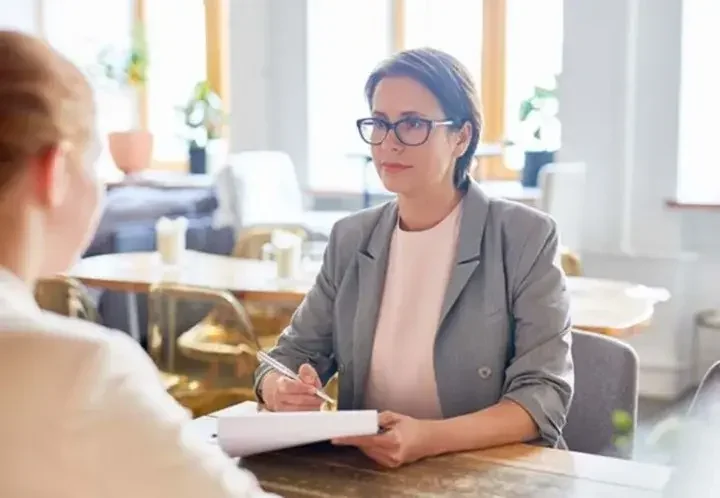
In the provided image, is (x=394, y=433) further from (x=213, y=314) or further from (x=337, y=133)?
(x=337, y=133)

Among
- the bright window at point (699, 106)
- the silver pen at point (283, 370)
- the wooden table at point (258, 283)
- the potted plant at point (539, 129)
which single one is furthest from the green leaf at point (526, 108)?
the silver pen at point (283, 370)

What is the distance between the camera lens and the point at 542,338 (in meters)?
1.67

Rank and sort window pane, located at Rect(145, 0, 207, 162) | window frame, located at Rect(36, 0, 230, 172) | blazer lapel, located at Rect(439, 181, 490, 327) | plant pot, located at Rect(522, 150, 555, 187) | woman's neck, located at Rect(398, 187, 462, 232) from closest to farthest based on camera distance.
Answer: blazer lapel, located at Rect(439, 181, 490, 327), woman's neck, located at Rect(398, 187, 462, 232), plant pot, located at Rect(522, 150, 555, 187), window frame, located at Rect(36, 0, 230, 172), window pane, located at Rect(145, 0, 207, 162)

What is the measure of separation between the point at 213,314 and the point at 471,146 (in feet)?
5.23

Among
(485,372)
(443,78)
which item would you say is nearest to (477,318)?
(485,372)

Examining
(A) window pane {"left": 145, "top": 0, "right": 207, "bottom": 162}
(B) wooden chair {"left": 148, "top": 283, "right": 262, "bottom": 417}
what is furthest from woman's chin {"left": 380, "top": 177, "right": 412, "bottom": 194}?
(A) window pane {"left": 145, "top": 0, "right": 207, "bottom": 162}

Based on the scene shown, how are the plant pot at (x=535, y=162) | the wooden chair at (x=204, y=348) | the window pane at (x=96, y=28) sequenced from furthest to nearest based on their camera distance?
the window pane at (x=96, y=28)
the plant pot at (x=535, y=162)
the wooden chair at (x=204, y=348)

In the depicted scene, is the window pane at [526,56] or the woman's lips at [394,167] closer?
the woman's lips at [394,167]

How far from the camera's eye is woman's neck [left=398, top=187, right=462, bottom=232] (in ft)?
6.09

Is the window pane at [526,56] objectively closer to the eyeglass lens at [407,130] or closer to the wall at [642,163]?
the wall at [642,163]

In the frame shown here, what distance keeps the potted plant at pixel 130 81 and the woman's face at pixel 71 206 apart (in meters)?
5.57

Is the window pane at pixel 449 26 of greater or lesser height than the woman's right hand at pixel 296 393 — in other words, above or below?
above

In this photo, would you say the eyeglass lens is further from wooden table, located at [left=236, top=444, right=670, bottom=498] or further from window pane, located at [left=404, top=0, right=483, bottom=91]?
window pane, located at [left=404, top=0, right=483, bottom=91]

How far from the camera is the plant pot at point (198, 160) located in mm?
6457
